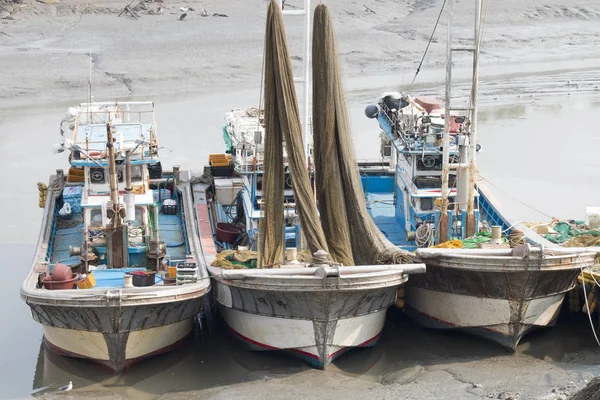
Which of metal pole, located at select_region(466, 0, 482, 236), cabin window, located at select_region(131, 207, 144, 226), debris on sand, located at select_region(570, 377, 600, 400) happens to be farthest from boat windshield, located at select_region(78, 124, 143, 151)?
debris on sand, located at select_region(570, 377, 600, 400)

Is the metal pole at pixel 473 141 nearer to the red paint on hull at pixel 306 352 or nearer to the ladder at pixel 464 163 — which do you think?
the ladder at pixel 464 163

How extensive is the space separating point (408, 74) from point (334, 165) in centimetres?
2874

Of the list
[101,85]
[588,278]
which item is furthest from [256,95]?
[588,278]

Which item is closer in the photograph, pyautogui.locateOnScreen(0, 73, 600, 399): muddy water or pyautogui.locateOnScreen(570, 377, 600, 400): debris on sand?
pyautogui.locateOnScreen(570, 377, 600, 400): debris on sand

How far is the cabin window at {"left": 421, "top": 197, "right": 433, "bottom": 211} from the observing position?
917 inches

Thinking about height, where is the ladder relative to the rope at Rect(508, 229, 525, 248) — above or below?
above

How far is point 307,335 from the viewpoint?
1958cm

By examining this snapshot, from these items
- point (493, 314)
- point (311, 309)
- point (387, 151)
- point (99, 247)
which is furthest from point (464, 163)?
point (99, 247)

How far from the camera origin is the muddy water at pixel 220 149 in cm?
2006

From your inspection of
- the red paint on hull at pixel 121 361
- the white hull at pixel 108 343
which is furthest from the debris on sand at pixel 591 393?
the red paint on hull at pixel 121 361

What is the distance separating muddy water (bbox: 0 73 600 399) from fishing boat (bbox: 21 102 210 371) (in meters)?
0.67

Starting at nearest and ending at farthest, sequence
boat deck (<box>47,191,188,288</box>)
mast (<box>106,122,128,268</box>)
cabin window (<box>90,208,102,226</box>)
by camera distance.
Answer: boat deck (<box>47,191,188,288</box>) < mast (<box>106,122,128,268</box>) < cabin window (<box>90,208,102,226</box>)

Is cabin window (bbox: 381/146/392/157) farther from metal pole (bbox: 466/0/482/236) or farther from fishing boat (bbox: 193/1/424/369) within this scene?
fishing boat (bbox: 193/1/424/369)

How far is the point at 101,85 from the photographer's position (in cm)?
4422
